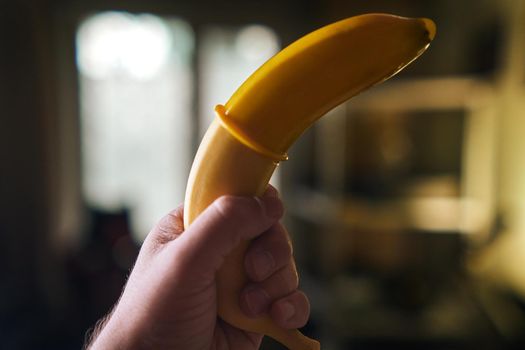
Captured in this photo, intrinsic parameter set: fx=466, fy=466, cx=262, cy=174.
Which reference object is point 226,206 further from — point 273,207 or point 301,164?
point 301,164

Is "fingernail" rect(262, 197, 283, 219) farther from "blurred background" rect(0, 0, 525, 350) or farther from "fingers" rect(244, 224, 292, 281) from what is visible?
"blurred background" rect(0, 0, 525, 350)

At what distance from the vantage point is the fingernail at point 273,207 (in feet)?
1.74

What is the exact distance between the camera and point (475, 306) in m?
2.04

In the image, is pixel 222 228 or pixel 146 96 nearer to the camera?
pixel 222 228

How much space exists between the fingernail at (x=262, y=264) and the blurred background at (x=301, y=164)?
1.35 metres

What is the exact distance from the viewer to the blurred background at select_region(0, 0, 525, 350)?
2.28 metres

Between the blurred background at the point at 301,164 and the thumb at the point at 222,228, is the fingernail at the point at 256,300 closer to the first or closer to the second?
the thumb at the point at 222,228

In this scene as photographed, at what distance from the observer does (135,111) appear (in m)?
3.57

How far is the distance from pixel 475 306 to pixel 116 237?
2250 millimetres

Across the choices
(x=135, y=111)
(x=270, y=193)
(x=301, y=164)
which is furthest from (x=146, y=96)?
(x=270, y=193)

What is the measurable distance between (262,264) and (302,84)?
0.71ft

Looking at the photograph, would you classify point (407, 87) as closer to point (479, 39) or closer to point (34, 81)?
point (479, 39)

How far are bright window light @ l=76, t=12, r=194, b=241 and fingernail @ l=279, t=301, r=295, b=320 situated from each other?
9.98 feet

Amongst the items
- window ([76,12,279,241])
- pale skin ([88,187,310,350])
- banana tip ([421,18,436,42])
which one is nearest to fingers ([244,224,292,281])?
pale skin ([88,187,310,350])
